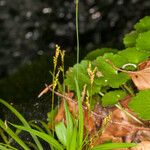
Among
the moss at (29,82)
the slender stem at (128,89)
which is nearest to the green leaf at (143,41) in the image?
the slender stem at (128,89)

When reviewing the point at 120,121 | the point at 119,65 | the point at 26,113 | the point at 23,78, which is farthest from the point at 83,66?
the point at 23,78

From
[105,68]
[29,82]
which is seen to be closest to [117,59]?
[105,68]

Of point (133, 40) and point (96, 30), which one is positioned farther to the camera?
point (96, 30)

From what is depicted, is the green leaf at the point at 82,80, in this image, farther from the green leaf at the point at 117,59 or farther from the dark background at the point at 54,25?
the dark background at the point at 54,25

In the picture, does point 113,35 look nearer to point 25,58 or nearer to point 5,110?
point 25,58

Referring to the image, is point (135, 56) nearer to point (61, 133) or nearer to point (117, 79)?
point (117, 79)

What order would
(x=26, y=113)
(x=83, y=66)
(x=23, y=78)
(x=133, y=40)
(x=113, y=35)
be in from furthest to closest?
(x=113, y=35) < (x=23, y=78) < (x=26, y=113) < (x=133, y=40) < (x=83, y=66)
